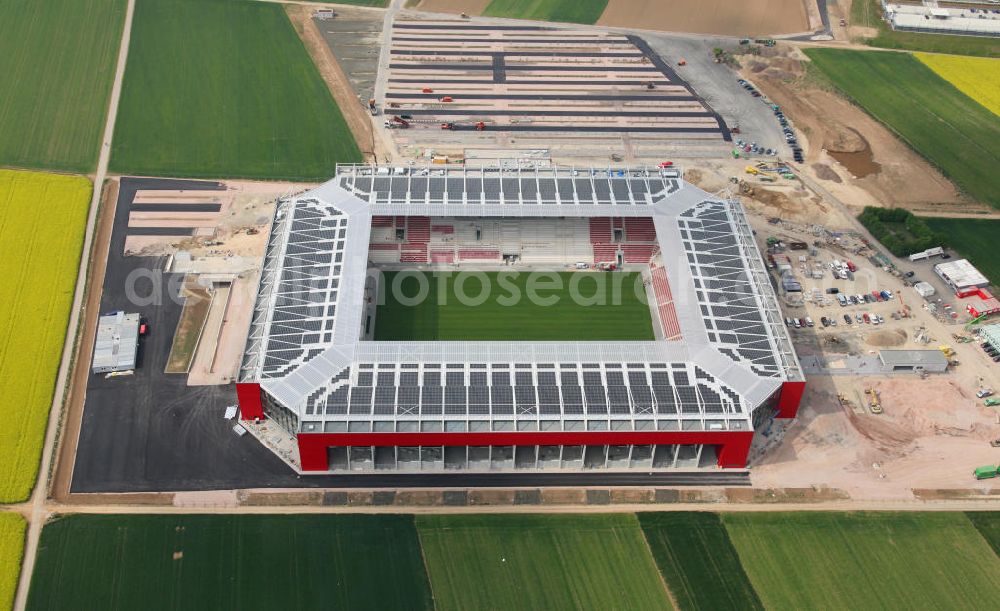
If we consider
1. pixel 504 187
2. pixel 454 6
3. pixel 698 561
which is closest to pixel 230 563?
pixel 698 561

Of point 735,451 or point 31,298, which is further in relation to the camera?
point 31,298

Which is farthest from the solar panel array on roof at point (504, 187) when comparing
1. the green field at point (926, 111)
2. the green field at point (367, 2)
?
the green field at point (367, 2)

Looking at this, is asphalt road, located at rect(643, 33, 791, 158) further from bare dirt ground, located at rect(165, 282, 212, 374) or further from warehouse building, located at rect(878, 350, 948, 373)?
bare dirt ground, located at rect(165, 282, 212, 374)

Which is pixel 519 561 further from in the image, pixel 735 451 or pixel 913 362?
pixel 913 362

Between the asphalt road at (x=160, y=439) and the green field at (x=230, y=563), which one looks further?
the asphalt road at (x=160, y=439)

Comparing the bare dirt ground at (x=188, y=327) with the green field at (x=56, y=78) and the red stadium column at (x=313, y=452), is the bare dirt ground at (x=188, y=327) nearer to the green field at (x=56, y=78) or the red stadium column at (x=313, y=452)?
the red stadium column at (x=313, y=452)
